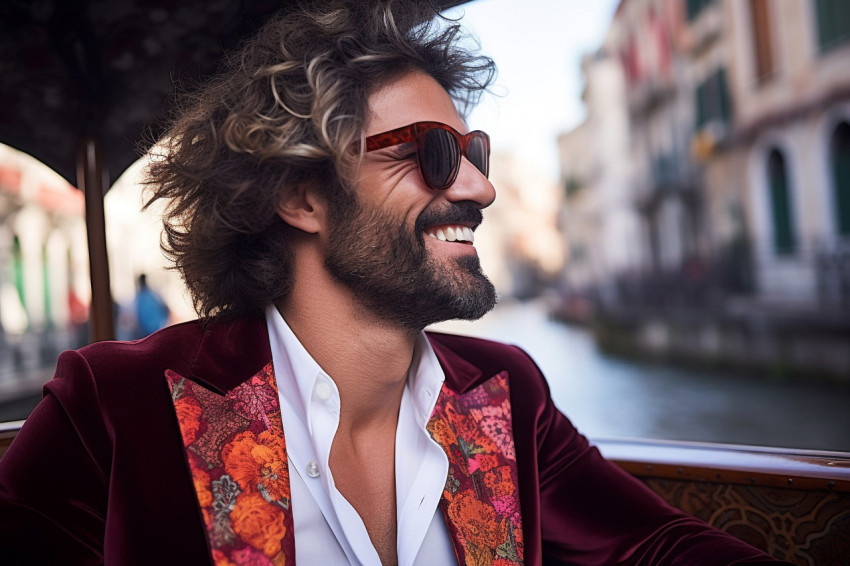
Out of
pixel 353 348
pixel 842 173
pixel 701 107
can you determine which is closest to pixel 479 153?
pixel 353 348

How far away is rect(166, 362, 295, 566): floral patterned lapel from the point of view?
3.83 ft

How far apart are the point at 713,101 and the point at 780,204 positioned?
370 centimetres

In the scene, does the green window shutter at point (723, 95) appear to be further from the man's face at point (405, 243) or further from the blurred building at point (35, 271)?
the man's face at point (405, 243)

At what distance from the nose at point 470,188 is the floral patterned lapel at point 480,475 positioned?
426 millimetres

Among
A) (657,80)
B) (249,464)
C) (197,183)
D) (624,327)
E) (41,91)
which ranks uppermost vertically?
(657,80)

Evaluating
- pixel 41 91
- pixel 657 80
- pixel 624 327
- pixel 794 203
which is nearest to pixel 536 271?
pixel 624 327

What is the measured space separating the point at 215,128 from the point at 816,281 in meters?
11.7

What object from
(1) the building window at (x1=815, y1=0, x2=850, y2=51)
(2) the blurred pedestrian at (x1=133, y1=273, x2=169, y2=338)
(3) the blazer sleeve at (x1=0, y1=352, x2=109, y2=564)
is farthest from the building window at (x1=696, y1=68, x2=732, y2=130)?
(3) the blazer sleeve at (x1=0, y1=352, x2=109, y2=564)

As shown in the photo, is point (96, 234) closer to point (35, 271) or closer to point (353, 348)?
point (353, 348)

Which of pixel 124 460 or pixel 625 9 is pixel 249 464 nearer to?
pixel 124 460

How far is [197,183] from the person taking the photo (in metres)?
1.64

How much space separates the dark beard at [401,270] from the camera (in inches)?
55.9

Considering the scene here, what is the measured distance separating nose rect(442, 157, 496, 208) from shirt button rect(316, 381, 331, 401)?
47 cm

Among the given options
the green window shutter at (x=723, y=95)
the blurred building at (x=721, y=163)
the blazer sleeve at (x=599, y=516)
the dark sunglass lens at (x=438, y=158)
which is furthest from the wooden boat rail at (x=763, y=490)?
the green window shutter at (x=723, y=95)
